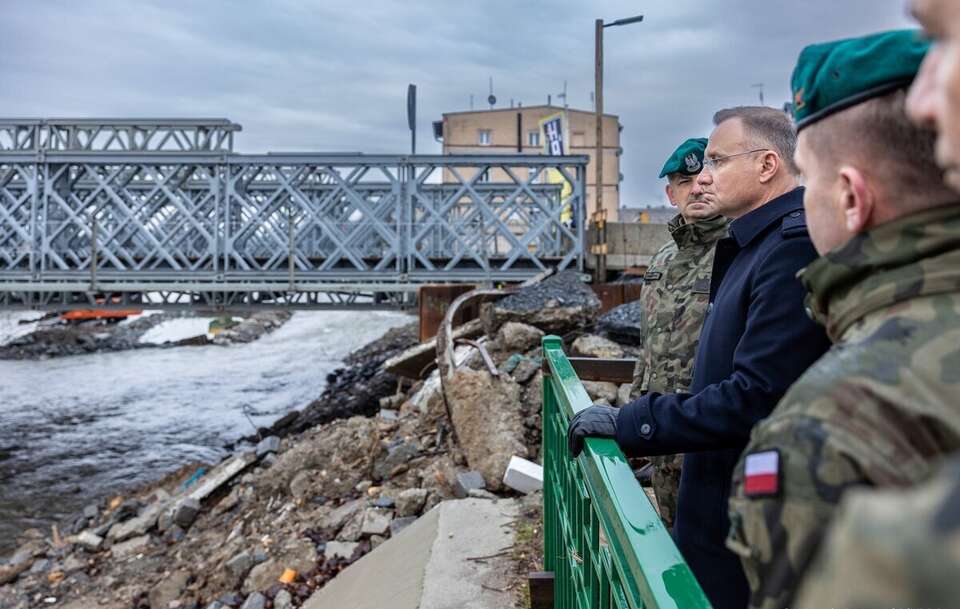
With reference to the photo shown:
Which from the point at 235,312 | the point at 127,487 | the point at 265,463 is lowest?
the point at 127,487

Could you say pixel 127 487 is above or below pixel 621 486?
below

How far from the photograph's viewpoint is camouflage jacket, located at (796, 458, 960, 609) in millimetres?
384

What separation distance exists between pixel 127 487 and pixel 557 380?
9.24 metres

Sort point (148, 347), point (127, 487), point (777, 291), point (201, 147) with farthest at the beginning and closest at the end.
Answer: point (148, 347), point (201, 147), point (127, 487), point (777, 291)

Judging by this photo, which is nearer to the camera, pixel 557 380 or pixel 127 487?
pixel 557 380

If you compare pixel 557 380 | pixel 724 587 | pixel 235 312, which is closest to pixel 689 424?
pixel 724 587

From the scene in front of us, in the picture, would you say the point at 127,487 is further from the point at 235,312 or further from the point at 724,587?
the point at 724,587

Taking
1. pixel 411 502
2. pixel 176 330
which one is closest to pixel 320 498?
pixel 411 502

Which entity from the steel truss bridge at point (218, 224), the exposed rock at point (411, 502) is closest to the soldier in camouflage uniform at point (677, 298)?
the exposed rock at point (411, 502)

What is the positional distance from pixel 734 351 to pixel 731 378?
165mm

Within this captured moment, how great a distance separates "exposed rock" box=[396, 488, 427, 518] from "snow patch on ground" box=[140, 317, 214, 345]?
25567 millimetres

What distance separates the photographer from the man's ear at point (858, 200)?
3.01 feet

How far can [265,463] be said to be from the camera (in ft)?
26.5

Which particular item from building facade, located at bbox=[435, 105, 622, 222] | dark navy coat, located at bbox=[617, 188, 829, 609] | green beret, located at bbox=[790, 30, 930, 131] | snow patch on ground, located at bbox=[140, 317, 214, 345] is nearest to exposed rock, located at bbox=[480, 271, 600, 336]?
dark navy coat, located at bbox=[617, 188, 829, 609]
